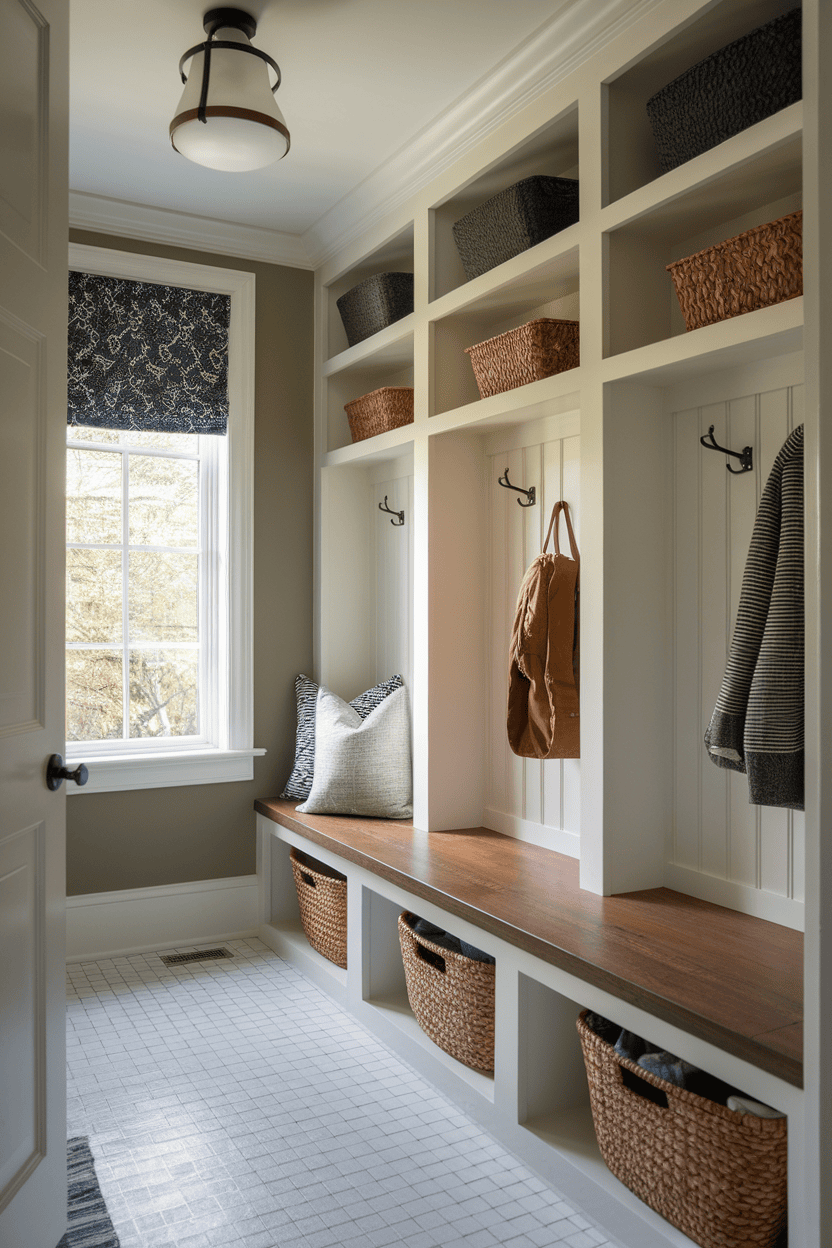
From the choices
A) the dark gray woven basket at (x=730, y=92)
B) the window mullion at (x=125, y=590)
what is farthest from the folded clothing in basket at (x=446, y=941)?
the dark gray woven basket at (x=730, y=92)

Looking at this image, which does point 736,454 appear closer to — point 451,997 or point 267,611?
point 451,997

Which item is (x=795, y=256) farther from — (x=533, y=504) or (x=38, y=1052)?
(x=38, y=1052)

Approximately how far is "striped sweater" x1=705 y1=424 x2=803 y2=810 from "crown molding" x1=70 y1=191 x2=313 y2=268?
2446 millimetres

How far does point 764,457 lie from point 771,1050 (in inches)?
48.5

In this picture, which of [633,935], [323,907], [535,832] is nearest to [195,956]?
[323,907]

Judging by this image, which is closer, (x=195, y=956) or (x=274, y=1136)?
(x=274, y=1136)

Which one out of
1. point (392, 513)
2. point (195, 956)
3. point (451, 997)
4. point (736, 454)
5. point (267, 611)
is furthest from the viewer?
point (267, 611)

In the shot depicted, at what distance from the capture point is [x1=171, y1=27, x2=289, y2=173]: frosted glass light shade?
2.31m

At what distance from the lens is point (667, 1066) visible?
1806 millimetres

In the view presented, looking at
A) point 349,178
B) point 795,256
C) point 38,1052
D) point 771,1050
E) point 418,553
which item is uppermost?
point 349,178

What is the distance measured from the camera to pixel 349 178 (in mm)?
3143

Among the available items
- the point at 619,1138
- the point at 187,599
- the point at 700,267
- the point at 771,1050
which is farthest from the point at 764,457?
the point at 187,599

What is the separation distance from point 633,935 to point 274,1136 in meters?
0.99

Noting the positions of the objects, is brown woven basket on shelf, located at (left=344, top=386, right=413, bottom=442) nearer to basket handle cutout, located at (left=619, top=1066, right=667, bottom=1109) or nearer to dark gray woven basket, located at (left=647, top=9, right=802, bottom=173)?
dark gray woven basket, located at (left=647, top=9, right=802, bottom=173)
